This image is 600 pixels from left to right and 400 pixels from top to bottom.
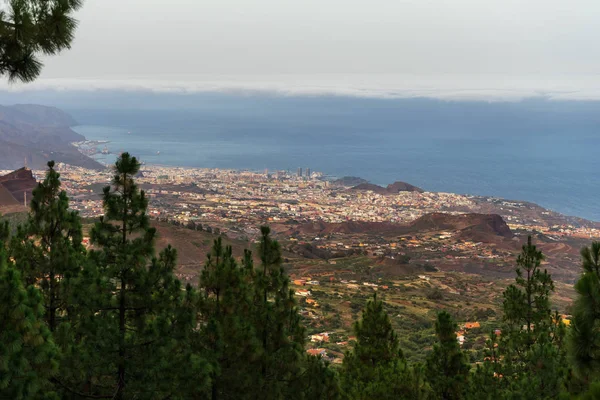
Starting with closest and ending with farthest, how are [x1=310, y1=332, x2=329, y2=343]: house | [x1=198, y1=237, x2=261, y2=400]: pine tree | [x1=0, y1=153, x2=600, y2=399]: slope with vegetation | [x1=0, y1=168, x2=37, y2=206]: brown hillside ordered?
[x1=0, y1=153, x2=600, y2=399]: slope with vegetation < [x1=198, y1=237, x2=261, y2=400]: pine tree < [x1=310, y1=332, x2=329, y2=343]: house < [x1=0, y1=168, x2=37, y2=206]: brown hillside

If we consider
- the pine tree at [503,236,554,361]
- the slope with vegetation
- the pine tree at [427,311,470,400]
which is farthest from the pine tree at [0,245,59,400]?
the pine tree at [503,236,554,361]

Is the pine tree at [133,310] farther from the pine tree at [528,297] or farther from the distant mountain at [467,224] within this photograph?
the distant mountain at [467,224]

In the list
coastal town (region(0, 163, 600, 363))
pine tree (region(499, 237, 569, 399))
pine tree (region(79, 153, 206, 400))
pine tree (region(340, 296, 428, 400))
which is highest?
pine tree (region(79, 153, 206, 400))

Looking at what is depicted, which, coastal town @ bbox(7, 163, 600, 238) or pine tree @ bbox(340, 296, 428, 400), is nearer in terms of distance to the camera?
A: pine tree @ bbox(340, 296, 428, 400)

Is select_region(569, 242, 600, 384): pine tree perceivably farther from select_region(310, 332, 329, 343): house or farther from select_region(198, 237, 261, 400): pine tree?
select_region(310, 332, 329, 343): house

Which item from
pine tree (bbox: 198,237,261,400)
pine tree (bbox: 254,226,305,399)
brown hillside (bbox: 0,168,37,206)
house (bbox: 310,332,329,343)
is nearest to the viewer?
pine tree (bbox: 198,237,261,400)

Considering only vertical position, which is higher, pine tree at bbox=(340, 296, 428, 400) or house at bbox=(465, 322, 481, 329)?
pine tree at bbox=(340, 296, 428, 400)

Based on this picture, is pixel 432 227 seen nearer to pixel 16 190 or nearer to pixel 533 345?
pixel 16 190

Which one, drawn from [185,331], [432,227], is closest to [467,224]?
[432,227]
